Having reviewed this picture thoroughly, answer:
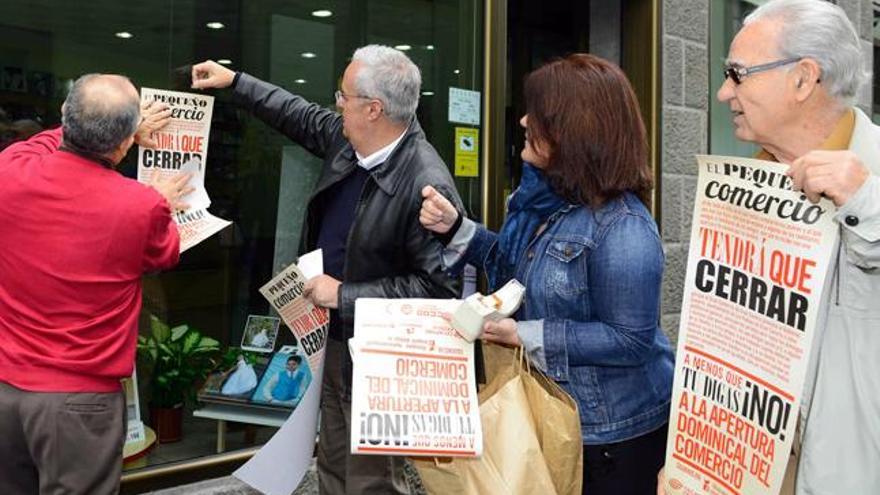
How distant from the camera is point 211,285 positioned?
4.02m

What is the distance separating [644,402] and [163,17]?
2661mm

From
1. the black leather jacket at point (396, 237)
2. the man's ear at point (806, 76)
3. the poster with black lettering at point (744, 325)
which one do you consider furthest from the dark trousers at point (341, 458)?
the man's ear at point (806, 76)

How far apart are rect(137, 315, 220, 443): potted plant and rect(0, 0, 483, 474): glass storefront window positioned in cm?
4

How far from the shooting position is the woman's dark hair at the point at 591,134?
2.24m

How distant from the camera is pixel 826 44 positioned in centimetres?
180

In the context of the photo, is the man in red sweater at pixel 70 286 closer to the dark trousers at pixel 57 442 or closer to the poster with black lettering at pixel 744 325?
the dark trousers at pixel 57 442

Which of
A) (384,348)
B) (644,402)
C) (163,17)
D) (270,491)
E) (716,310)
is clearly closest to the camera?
(716,310)

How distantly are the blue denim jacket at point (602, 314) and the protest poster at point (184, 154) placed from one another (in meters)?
1.44

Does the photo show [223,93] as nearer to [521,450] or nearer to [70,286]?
[70,286]

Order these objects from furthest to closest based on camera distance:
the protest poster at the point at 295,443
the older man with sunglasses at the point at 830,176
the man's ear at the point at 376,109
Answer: the protest poster at the point at 295,443, the man's ear at the point at 376,109, the older man with sunglasses at the point at 830,176

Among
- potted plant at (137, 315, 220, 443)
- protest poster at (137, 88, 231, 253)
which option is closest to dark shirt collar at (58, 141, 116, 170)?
protest poster at (137, 88, 231, 253)

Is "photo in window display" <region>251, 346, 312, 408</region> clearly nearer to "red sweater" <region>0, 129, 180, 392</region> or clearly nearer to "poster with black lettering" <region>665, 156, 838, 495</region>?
"red sweater" <region>0, 129, 180, 392</region>

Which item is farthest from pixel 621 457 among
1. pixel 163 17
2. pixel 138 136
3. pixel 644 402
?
pixel 163 17

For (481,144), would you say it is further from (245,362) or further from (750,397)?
(750,397)
